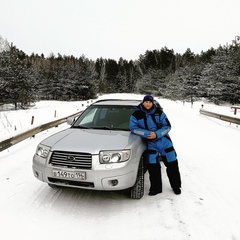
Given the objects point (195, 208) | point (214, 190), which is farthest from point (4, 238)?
point (214, 190)

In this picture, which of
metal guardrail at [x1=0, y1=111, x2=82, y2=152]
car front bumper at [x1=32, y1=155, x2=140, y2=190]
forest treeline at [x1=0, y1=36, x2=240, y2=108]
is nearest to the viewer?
car front bumper at [x1=32, y1=155, x2=140, y2=190]

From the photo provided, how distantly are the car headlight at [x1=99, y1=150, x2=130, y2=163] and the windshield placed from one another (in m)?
1.08

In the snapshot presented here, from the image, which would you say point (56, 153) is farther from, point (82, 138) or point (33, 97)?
point (33, 97)

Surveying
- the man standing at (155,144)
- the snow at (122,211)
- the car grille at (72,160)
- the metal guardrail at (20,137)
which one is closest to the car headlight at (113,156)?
the car grille at (72,160)

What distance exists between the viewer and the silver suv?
3.40m

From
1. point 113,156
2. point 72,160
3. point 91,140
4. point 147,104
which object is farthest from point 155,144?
point 72,160

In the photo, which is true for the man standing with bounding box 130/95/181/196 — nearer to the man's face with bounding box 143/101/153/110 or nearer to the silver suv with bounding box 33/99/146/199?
the man's face with bounding box 143/101/153/110

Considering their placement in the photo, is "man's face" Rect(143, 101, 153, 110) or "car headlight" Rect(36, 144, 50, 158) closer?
"car headlight" Rect(36, 144, 50, 158)

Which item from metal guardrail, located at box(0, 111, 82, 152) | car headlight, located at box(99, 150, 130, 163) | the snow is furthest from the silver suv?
metal guardrail, located at box(0, 111, 82, 152)

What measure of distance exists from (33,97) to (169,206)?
97.9ft

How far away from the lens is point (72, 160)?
3.45 metres

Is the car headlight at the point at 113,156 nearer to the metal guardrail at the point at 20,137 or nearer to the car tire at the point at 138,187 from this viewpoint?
the car tire at the point at 138,187

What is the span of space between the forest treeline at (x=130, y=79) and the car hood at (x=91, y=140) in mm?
27190

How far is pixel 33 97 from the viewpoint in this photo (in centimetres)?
3047
